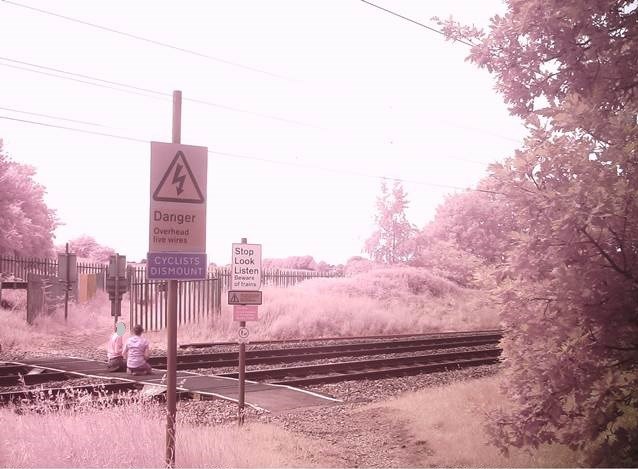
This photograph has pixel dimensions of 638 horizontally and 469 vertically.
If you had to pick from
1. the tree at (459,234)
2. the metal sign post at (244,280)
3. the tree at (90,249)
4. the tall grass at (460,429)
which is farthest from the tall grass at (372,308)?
the tree at (90,249)

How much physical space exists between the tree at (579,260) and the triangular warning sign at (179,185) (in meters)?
3.24

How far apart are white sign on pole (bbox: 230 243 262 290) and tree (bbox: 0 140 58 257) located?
2756cm

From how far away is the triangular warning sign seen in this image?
5945 millimetres

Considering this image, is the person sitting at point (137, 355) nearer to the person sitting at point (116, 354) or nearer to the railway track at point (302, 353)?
the person sitting at point (116, 354)

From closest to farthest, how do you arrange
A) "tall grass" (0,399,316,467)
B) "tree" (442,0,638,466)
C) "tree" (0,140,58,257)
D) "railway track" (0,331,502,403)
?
"tree" (442,0,638,466) < "tall grass" (0,399,316,467) < "railway track" (0,331,502,403) < "tree" (0,140,58,257)

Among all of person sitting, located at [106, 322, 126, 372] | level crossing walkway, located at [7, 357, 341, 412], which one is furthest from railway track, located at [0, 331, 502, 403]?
person sitting, located at [106, 322, 126, 372]

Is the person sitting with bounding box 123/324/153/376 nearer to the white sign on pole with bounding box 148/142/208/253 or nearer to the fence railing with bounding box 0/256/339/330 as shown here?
the fence railing with bounding box 0/256/339/330

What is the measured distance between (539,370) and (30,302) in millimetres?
20324

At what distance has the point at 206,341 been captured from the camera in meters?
21.3

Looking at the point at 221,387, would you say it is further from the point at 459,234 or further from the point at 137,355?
the point at 459,234

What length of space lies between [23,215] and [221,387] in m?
28.3

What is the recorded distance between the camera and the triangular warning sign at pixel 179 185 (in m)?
5.95

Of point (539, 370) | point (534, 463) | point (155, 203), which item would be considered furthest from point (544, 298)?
point (155, 203)

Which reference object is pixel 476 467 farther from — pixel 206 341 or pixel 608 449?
pixel 206 341
